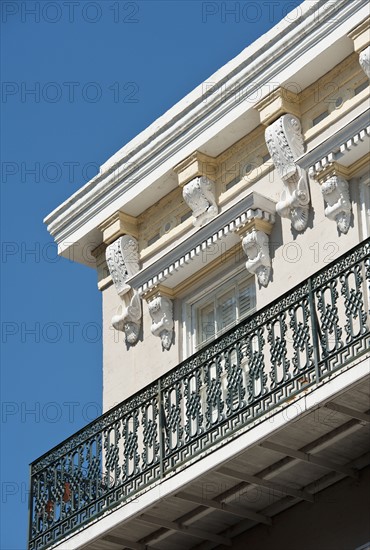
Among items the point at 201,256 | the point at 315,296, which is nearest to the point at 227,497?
the point at 315,296

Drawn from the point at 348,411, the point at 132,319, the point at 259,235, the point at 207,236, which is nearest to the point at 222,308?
the point at 207,236

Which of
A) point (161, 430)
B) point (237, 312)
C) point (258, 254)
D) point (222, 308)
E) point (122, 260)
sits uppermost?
point (122, 260)

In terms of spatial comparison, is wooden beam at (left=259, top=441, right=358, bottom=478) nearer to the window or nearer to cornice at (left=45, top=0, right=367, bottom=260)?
the window

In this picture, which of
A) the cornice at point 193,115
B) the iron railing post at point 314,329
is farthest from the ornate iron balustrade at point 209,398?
the cornice at point 193,115

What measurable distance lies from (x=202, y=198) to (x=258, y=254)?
4.02 ft

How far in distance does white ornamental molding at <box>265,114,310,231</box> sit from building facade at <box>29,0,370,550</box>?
0.6 inches

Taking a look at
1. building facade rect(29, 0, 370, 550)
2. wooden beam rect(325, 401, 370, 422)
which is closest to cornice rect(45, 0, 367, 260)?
building facade rect(29, 0, 370, 550)

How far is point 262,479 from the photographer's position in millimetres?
13609

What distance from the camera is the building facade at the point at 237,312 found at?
13.3 meters

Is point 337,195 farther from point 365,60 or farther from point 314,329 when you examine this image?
point 314,329

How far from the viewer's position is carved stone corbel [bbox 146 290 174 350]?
1664 cm

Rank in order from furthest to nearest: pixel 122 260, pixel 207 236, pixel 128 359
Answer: pixel 122 260 → pixel 128 359 → pixel 207 236

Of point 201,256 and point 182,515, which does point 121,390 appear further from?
point 182,515

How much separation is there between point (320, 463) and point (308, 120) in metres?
3.98
